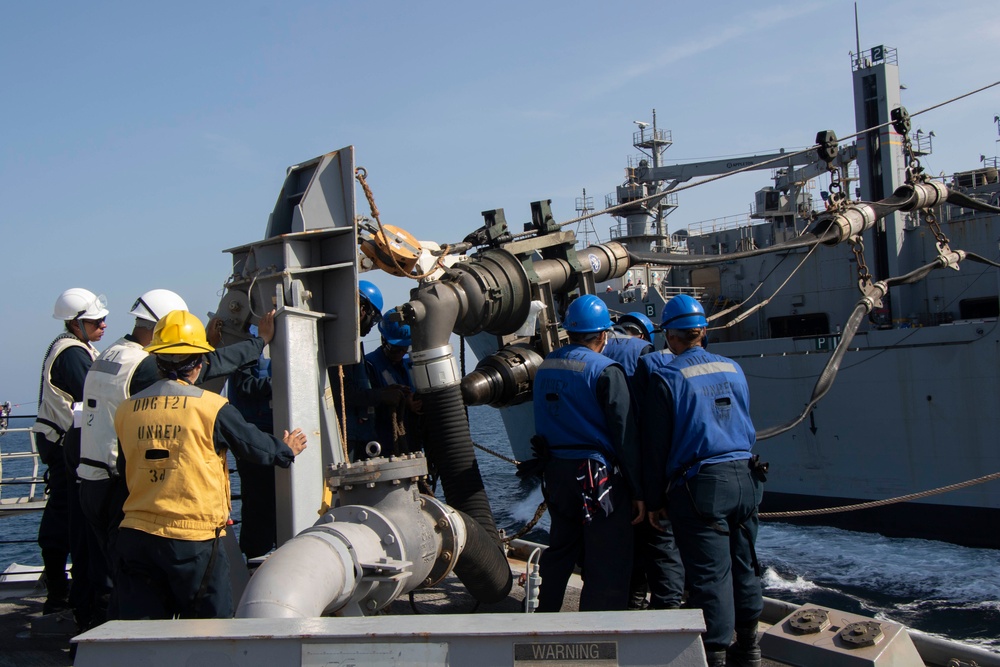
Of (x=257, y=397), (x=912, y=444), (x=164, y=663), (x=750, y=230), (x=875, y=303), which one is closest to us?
(x=164, y=663)

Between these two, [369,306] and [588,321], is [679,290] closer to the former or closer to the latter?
[369,306]

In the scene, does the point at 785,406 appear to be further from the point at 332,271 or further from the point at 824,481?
the point at 332,271

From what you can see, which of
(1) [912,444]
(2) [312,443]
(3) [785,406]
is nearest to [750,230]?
(3) [785,406]

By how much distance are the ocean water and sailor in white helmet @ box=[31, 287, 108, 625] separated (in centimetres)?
903

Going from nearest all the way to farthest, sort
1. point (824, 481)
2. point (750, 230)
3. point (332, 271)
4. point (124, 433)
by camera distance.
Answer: point (124, 433) → point (332, 271) → point (824, 481) → point (750, 230)

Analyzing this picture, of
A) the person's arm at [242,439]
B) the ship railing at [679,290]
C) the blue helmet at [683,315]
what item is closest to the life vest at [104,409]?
the person's arm at [242,439]

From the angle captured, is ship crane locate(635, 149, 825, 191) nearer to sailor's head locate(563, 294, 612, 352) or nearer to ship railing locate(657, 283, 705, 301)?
ship railing locate(657, 283, 705, 301)

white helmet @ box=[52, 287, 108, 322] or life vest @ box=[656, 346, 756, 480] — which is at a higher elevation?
white helmet @ box=[52, 287, 108, 322]

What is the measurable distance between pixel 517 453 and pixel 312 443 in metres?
21.1

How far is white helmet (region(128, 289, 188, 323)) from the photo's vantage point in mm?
4059

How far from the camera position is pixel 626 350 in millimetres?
4617

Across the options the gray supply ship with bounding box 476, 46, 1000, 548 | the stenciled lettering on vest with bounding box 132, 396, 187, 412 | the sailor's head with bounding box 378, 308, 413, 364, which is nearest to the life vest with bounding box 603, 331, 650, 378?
the sailor's head with bounding box 378, 308, 413, 364

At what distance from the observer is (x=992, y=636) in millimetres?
10836

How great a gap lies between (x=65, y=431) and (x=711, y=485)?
10.8ft
